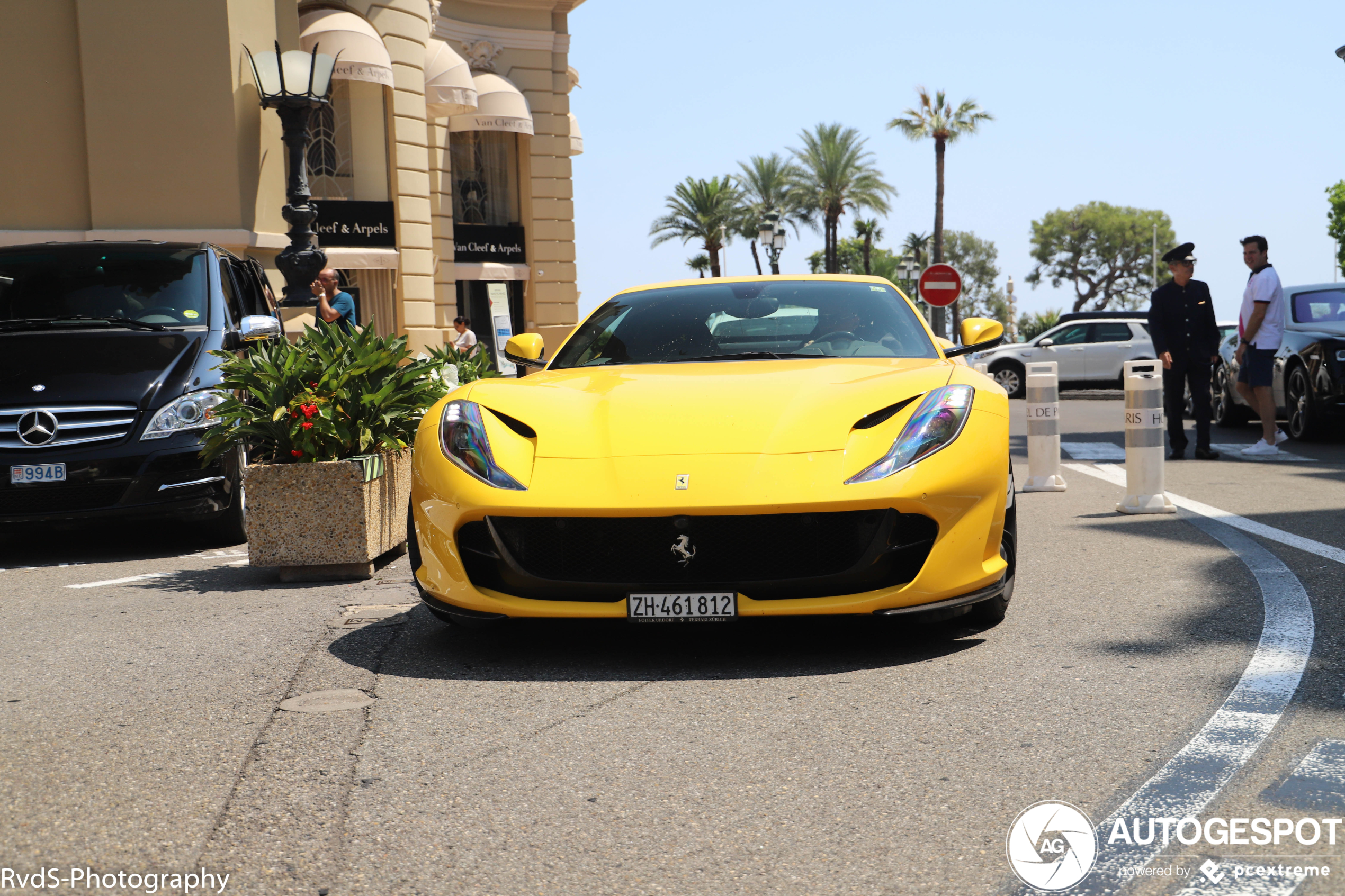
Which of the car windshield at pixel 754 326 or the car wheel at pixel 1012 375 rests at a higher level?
the car windshield at pixel 754 326

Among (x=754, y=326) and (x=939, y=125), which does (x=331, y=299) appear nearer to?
(x=754, y=326)

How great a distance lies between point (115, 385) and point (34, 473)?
0.64 m

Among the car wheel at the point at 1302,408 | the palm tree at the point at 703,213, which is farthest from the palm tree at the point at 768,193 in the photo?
the car wheel at the point at 1302,408

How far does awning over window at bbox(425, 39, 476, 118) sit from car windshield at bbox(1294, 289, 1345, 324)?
54.9 ft

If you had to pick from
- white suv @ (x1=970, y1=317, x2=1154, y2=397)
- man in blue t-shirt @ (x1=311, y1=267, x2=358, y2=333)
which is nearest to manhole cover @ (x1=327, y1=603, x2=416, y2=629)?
man in blue t-shirt @ (x1=311, y1=267, x2=358, y2=333)

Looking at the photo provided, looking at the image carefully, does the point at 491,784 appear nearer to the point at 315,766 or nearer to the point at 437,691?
the point at 315,766

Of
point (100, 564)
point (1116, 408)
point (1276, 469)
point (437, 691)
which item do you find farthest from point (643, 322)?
point (1116, 408)

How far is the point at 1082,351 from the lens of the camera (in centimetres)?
2683

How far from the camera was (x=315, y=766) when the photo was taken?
3.38 meters

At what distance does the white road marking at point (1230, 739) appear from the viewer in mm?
2684

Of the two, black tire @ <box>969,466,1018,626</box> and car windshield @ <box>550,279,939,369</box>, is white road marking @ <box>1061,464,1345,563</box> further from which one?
car windshield @ <box>550,279,939,369</box>

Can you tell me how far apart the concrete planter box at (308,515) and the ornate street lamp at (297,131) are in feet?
25.1

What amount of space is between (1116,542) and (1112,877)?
15.2ft

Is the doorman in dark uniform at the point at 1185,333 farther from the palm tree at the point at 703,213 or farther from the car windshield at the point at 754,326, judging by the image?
the palm tree at the point at 703,213
